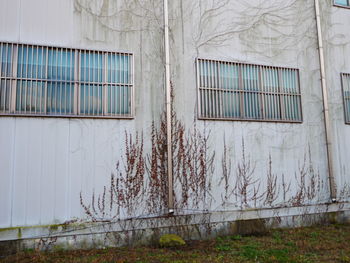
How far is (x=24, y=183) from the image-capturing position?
6031mm

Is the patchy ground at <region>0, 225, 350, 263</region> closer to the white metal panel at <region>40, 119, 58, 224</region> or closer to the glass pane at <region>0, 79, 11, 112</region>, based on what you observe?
the white metal panel at <region>40, 119, 58, 224</region>

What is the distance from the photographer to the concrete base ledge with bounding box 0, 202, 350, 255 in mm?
5891

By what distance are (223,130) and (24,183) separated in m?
4.43

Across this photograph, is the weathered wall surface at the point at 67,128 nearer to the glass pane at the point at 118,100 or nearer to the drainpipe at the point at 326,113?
the glass pane at the point at 118,100

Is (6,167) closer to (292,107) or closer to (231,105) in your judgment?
(231,105)

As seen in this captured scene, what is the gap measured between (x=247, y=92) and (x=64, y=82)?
433 centimetres

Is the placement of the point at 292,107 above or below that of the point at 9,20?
below

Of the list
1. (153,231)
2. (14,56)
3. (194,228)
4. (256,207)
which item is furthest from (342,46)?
(14,56)

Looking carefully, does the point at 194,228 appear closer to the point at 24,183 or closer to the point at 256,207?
the point at 256,207

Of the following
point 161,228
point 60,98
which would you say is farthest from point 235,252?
point 60,98

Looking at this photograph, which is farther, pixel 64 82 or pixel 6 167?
pixel 64 82

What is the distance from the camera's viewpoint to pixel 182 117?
714cm

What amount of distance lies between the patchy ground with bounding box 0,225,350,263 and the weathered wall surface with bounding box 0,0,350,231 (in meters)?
0.78

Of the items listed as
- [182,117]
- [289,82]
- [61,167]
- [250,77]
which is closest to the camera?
[61,167]
